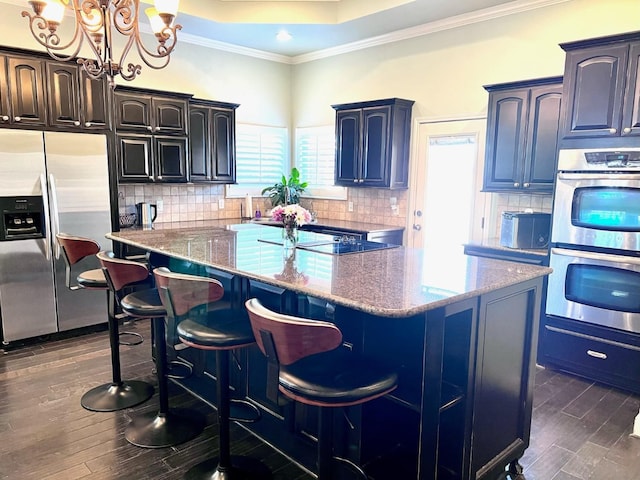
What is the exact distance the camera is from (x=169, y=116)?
491 cm

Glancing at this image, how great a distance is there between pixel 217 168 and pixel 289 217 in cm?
284

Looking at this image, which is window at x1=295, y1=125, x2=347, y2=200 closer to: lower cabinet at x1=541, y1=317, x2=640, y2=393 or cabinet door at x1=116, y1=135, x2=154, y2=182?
cabinet door at x1=116, y1=135, x2=154, y2=182

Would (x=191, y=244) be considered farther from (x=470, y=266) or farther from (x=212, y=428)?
(x=470, y=266)

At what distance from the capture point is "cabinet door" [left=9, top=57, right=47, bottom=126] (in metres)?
3.80

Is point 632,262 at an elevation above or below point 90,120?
below

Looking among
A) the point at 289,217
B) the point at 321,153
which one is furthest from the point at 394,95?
the point at 289,217

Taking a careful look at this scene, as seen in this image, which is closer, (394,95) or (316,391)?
(316,391)

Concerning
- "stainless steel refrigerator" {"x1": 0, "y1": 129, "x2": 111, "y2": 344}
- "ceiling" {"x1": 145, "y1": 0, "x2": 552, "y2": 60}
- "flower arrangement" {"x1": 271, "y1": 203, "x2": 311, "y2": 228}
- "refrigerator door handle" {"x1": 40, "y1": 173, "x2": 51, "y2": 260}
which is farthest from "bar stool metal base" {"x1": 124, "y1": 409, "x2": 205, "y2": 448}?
"ceiling" {"x1": 145, "y1": 0, "x2": 552, "y2": 60}

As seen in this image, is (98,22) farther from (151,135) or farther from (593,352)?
(593,352)

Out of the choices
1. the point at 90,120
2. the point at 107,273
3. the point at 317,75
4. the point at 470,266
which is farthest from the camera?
the point at 317,75

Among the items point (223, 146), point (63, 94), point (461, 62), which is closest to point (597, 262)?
point (461, 62)

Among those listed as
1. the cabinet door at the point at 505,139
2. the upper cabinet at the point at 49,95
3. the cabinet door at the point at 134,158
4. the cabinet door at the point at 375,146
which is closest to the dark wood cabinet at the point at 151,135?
the cabinet door at the point at 134,158

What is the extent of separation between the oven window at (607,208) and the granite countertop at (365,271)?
123cm

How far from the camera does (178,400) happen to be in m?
3.12
